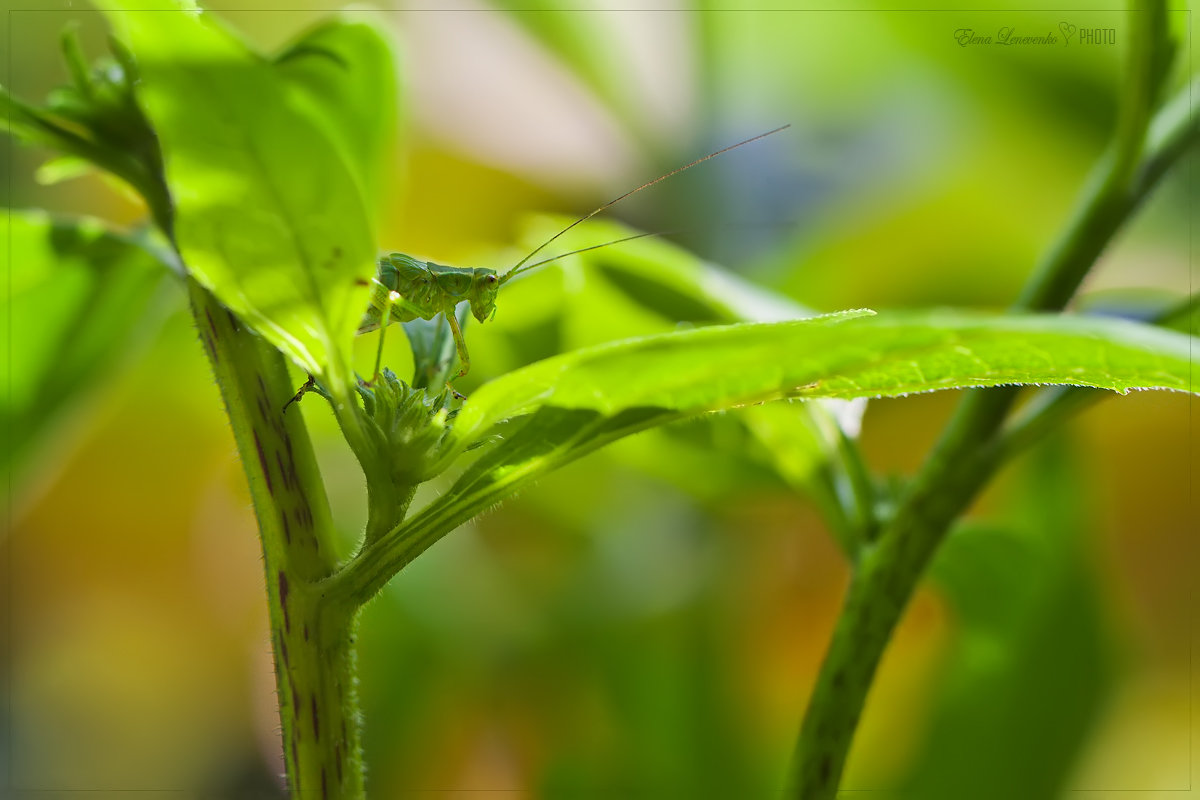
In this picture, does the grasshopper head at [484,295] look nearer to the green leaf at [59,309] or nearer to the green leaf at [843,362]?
the green leaf at [59,309]

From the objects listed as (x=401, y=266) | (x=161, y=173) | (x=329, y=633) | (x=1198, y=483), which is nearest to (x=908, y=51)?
(x=1198, y=483)

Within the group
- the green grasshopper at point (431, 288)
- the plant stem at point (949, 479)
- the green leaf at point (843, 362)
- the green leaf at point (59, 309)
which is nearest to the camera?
the green leaf at point (843, 362)

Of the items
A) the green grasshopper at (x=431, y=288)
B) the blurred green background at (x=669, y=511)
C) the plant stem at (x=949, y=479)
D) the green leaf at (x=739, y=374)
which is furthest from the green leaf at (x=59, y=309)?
the plant stem at (x=949, y=479)

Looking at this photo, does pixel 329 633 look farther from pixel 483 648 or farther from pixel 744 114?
pixel 744 114

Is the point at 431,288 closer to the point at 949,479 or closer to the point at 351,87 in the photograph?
the point at 351,87

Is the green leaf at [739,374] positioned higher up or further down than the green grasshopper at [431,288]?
further down

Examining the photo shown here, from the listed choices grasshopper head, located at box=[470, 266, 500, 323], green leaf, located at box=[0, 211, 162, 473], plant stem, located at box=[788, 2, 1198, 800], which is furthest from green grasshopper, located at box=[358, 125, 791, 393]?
plant stem, located at box=[788, 2, 1198, 800]

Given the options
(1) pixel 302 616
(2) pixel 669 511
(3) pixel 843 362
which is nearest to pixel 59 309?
(1) pixel 302 616
